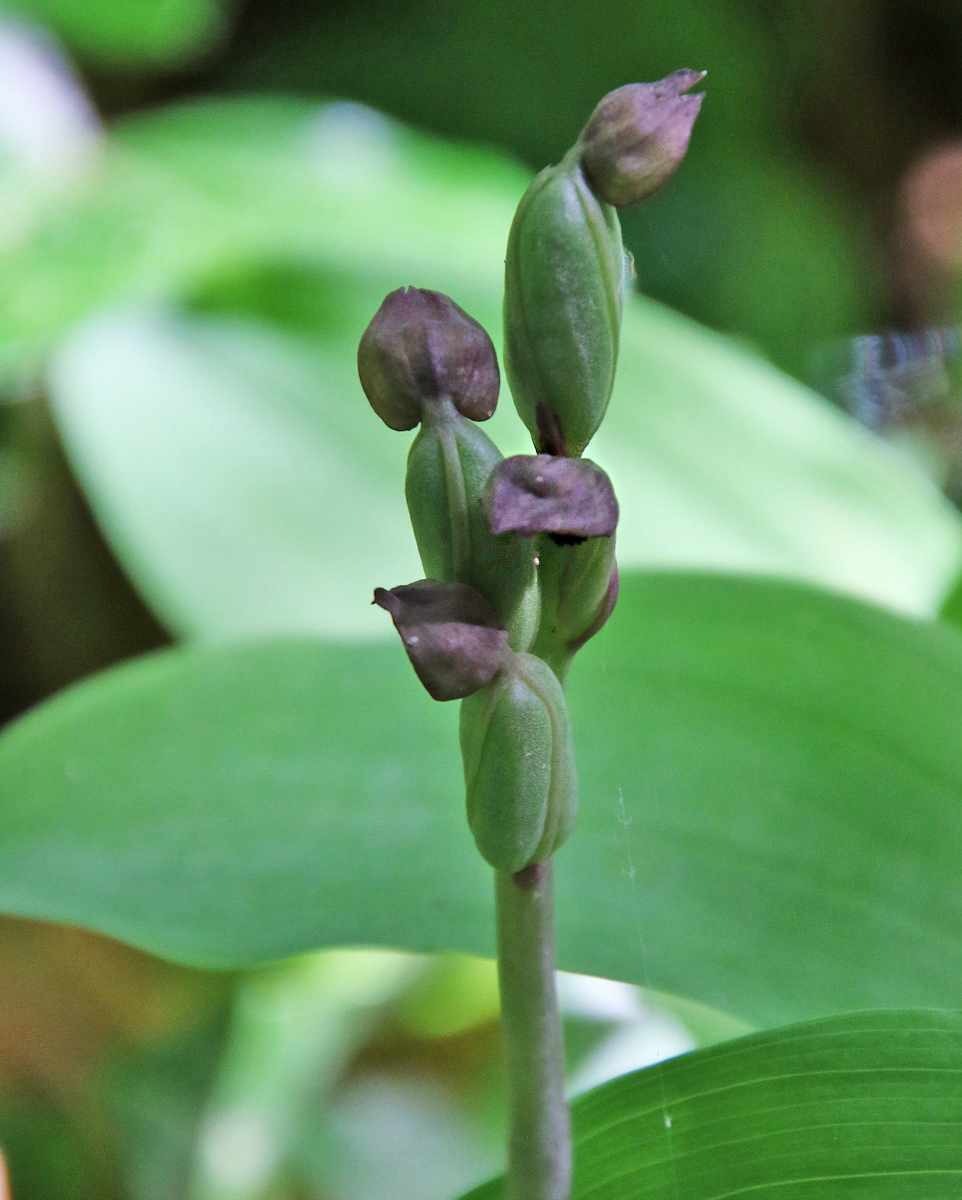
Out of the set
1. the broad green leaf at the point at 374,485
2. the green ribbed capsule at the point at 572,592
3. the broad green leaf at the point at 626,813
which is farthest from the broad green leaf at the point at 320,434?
the green ribbed capsule at the point at 572,592

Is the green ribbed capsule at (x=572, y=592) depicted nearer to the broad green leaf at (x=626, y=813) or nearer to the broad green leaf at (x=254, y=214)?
the broad green leaf at (x=626, y=813)

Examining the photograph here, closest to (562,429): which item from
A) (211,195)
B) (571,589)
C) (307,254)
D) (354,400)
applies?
(571,589)

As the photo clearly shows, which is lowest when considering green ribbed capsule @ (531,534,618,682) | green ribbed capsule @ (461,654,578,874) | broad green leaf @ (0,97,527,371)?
green ribbed capsule @ (461,654,578,874)

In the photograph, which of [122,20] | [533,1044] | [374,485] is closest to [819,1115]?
[533,1044]

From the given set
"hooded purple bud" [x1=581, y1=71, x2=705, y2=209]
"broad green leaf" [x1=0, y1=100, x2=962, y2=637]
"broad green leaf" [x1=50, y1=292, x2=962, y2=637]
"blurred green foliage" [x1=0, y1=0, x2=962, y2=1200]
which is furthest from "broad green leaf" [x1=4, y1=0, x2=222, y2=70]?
"hooded purple bud" [x1=581, y1=71, x2=705, y2=209]

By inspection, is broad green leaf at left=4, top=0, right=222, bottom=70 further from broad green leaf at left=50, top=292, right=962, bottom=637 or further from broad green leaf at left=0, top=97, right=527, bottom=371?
broad green leaf at left=50, top=292, right=962, bottom=637

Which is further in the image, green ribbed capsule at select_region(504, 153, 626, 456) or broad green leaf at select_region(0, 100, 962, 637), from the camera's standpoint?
broad green leaf at select_region(0, 100, 962, 637)
